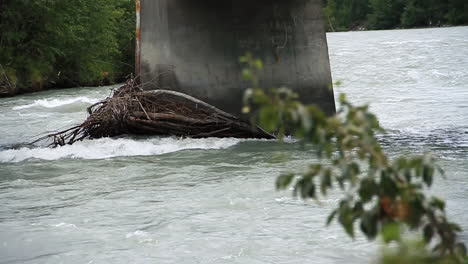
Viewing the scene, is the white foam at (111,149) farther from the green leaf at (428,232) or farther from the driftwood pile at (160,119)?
the green leaf at (428,232)

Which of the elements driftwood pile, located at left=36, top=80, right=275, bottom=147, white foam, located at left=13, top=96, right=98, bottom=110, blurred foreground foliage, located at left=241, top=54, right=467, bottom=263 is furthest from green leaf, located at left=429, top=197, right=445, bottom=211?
white foam, located at left=13, top=96, right=98, bottom=110

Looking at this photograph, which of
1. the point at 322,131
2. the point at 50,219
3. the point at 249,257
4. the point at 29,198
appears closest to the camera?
the point at 322,131

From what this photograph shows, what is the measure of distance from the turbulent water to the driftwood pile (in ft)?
1.48

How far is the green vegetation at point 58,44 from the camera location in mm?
36406

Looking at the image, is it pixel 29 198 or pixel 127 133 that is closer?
pixel 29 198

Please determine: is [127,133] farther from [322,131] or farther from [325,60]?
[322,131]

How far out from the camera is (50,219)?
9.05 metres

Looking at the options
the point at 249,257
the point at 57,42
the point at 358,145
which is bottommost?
the point at 249,257

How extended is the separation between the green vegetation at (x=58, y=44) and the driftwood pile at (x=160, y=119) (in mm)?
18016

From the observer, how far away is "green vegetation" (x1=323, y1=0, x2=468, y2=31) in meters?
93.9

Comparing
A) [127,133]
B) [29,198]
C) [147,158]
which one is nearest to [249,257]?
[29,198]

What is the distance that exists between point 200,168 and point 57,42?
30.2 meters

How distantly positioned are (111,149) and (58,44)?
27326mm

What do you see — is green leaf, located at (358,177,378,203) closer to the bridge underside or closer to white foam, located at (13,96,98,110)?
the bridge underside
